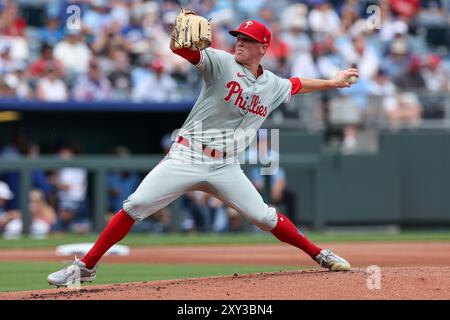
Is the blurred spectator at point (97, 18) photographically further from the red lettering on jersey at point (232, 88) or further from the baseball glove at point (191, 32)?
the baseball glove at point (191, 32)

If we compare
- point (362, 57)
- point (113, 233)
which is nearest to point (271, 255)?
point (113, 233)

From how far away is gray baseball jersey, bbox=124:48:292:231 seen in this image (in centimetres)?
659

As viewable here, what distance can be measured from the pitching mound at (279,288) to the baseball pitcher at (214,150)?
347 millimetres

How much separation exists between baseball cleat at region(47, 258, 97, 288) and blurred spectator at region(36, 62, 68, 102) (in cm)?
787

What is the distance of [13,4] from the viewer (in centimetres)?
1539

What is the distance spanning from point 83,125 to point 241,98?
30.3ft

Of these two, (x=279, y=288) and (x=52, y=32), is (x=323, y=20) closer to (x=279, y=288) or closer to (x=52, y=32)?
(x=52, y=32)

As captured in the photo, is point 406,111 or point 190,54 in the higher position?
point 190,54

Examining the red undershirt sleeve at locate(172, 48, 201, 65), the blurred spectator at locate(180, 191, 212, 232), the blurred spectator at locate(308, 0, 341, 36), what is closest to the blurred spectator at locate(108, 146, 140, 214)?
the blurred spectator at locate(180, 191, 212, 232)

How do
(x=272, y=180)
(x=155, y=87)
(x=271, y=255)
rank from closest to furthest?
(x=271, y=255) → (x=155, y=87) → (x=272, y=180)

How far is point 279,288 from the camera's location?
250 inches

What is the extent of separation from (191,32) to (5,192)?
8.26 metres

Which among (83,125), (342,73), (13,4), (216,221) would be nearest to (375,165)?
(216,221)

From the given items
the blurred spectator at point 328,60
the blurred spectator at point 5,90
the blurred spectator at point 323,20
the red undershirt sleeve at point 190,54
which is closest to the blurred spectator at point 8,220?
the blurred spectator at point 5,90
